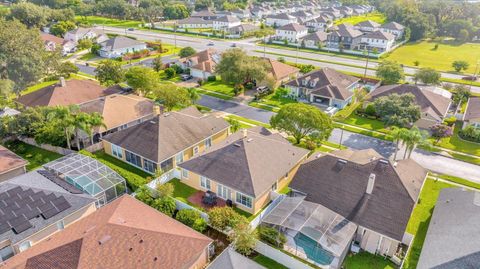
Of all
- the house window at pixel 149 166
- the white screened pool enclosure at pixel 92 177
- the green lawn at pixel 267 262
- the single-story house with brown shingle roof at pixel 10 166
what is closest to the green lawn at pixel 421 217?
the green lawn at pixel 267 262

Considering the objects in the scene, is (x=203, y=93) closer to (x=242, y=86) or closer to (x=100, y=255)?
(x=242, y=86)

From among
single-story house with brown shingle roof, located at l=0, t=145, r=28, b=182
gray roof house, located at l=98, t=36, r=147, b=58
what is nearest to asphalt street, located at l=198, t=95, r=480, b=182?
single-story house with brown shingle roof, located at l=0, t=145, r=28, b=182

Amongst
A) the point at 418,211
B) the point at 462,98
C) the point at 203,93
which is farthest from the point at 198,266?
the point at 462,98

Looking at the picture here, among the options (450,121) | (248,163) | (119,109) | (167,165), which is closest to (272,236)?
(248,163)

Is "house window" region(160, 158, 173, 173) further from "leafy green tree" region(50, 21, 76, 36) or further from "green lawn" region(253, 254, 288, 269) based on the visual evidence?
"leafy green tree" region(50, 21, 76, 36)

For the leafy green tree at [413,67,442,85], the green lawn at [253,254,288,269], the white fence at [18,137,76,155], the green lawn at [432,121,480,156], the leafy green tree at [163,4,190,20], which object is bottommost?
the green lawn at [253,254,288,269]

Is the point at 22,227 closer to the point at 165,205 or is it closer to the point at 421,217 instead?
the point at 165,205

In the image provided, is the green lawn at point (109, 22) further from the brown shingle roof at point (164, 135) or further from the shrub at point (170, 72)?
the brown shingle roof at point (164, 135)
